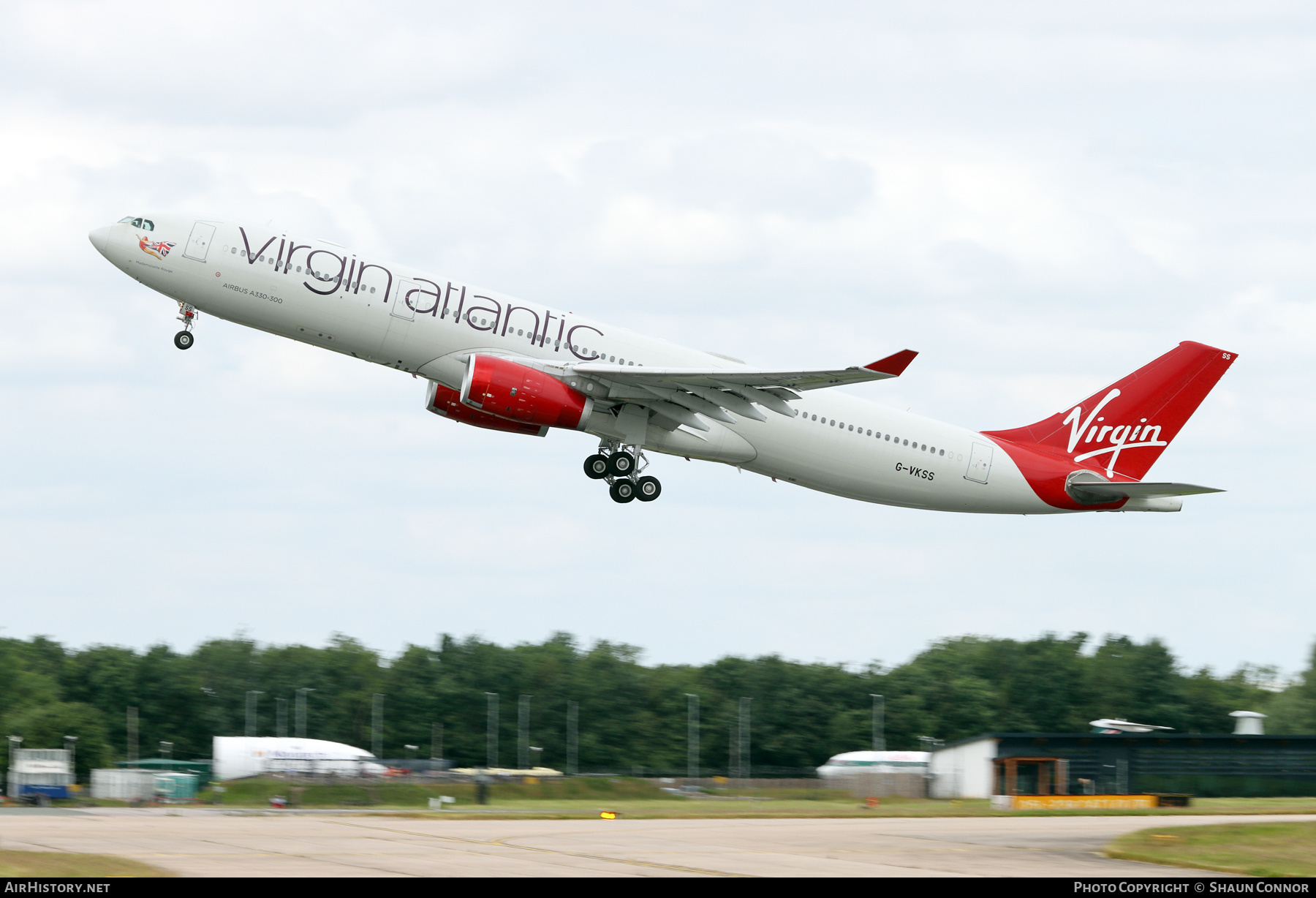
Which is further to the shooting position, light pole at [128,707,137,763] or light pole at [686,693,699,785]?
light pole at [128,707,137,763]

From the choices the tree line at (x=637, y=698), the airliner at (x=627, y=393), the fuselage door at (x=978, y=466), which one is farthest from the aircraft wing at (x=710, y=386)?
the tree line at (x=637, y=698)

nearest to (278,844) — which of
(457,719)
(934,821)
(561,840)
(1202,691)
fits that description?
(561,840)

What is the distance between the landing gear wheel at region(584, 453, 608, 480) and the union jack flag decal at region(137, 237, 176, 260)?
42.7 ft

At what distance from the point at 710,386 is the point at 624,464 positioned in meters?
3.94

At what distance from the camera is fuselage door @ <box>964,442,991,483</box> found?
159 ft

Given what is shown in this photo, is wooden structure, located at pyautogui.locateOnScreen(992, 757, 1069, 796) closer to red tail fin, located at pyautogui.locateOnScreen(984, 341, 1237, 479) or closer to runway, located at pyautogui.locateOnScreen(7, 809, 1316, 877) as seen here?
runway, located at pyautogui.locateOnScreen(7, 809, 1316, 877)

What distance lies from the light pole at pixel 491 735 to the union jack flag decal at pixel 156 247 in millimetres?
93581

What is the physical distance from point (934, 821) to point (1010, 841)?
34.1ft

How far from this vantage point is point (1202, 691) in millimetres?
140875

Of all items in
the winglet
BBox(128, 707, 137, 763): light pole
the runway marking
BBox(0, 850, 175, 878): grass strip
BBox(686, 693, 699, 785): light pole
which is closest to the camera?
BBox(0, 850, 175, 878): grass strip

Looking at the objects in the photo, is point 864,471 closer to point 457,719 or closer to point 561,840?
point 561,840

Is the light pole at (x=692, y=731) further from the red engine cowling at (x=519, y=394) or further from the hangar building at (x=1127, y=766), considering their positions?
the red engine cowling at (x=519, y=394)

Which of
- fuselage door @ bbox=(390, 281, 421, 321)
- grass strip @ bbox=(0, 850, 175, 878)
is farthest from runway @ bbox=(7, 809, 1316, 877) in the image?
fuselage door @ bbox=(390, 281, 421, 321)
